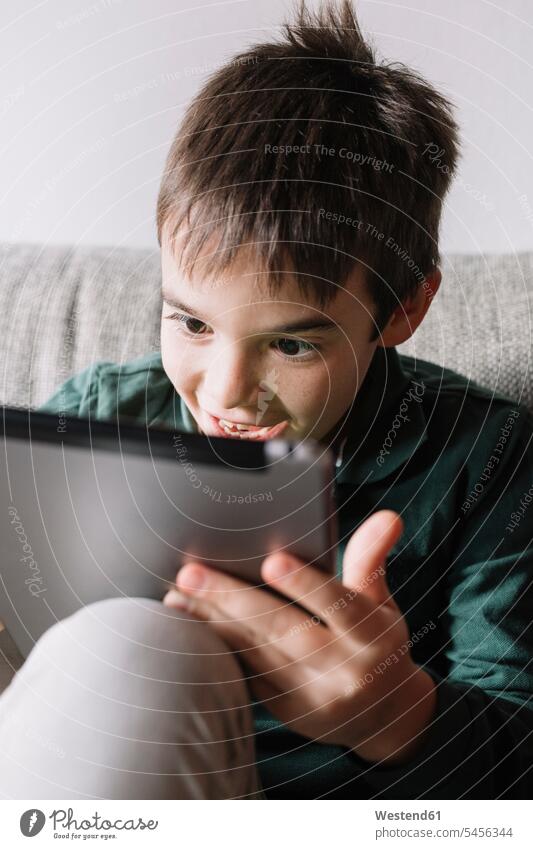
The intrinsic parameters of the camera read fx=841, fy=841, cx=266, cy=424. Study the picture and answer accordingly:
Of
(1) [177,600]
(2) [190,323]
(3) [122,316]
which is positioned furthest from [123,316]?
(1) [177,600]

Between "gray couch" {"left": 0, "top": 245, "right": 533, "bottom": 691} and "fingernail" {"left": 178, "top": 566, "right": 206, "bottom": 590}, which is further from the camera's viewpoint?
"gray couch" {"left": 0, "top": 245, "right": 533, "bottom": 691}

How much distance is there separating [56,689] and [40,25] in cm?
32

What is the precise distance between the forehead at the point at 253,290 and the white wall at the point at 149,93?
0.07 meters

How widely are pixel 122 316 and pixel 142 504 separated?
194 mm

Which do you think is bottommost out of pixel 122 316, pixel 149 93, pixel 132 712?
pixel 132 712

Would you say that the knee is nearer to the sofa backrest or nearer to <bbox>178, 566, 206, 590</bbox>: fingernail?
<bbox>178, 566, 206, 590</bbox>: fingernail

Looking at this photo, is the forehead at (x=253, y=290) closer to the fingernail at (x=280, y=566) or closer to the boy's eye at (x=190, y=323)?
the boy's eye at (x=190, y=323)

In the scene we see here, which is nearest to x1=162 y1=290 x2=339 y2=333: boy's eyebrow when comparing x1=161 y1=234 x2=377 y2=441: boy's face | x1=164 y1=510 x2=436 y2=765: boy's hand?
x1=161 y1=234 x2=377 y2=441: boy's face

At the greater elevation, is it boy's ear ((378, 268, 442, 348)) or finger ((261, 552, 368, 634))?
boy's ear ((378, 268, 442, 348))

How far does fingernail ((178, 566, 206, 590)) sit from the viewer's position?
330 mm

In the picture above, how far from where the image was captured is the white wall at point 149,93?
1.36 feet

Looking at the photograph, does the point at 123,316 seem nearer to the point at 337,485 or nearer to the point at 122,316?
the point at 122,316

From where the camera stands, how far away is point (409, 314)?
0.43 metres

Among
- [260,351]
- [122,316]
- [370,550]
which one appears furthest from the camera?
[122,316]
